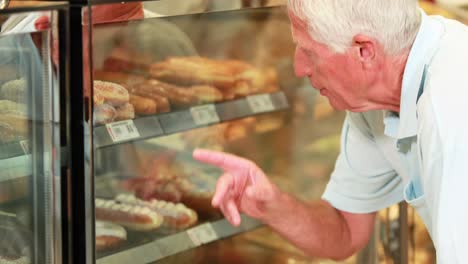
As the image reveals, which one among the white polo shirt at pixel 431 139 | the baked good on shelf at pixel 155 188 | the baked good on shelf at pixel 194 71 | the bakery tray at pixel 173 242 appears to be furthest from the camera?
the baked good on shelf at pixel 194 71

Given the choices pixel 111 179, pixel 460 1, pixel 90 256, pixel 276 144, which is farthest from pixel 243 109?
pixel 460 1

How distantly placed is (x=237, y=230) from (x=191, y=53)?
0.54 metres

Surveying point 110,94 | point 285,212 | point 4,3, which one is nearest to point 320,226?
point 285,212

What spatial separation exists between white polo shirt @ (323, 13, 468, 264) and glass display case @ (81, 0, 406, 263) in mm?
473

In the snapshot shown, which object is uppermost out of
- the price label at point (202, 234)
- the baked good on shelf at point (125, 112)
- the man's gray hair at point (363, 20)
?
the man's gray hair at point (363, 20)

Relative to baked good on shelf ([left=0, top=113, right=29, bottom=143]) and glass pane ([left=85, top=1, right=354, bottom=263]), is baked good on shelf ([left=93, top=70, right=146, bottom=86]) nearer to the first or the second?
glass pane ([left=85, top=1, right=354, bottom=263])

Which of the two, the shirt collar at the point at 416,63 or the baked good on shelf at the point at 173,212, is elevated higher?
the shirt collar at the point at 416,63

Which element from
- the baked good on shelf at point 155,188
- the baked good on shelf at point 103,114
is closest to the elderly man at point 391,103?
the baked good on shelf at point 103,114

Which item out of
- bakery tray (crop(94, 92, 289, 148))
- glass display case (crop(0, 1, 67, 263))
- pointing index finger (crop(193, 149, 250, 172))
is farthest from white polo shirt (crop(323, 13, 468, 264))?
glass display case (crop(0, 1, 67, 263))

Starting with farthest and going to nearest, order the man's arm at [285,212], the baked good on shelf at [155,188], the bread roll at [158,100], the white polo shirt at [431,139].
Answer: the baked good on shelf at [155,188]
the bread roll at [158,100]
the man's arm at [285,212]
the white polo shirt at [431,139]

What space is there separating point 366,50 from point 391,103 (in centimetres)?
17

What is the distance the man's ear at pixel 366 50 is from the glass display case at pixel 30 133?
0.60 m

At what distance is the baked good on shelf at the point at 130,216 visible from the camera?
2.07 meters

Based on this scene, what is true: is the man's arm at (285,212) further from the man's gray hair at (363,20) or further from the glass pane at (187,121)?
the man's gray hair at (363,20)
